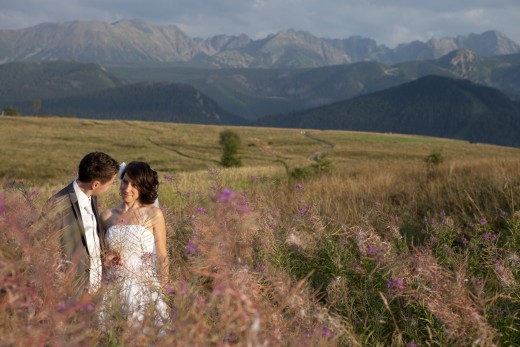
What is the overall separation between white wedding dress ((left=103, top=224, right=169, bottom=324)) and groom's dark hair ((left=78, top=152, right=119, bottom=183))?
200 centimetres

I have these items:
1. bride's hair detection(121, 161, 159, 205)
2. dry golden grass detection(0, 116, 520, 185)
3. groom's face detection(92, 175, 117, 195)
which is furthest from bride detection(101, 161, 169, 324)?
dry golden grass detection(0, 116, 520, 185)

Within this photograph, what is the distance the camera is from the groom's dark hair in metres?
4.81

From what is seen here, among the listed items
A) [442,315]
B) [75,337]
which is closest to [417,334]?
[442,315]

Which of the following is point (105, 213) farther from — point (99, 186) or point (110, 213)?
point (99, 186)

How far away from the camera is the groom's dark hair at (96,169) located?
189 inches

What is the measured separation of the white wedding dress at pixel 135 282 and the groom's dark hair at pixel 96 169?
78.7 inches

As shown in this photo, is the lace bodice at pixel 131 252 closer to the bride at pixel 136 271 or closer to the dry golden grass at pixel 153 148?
the bride at pixel 136 271

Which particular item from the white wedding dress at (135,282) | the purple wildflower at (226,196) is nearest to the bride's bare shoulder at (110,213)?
the white wedding dress at (135,282)

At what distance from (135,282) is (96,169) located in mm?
2599

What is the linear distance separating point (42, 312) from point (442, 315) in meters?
1.74

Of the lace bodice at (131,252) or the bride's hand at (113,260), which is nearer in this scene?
the lace bodice at (131,252)

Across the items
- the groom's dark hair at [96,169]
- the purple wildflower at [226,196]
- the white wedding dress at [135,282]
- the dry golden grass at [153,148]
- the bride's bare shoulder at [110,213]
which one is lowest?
the dry golden grass at [153,148]

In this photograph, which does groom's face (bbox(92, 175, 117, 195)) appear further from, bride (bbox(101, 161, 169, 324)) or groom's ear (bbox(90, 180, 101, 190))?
bride (bbox(101, 161, 169, 324))

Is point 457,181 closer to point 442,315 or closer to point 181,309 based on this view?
point 442,315
